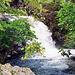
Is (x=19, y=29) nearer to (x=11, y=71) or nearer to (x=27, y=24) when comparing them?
(x=27, y=24)

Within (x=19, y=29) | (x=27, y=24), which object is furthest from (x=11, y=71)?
(x=27, y=24)

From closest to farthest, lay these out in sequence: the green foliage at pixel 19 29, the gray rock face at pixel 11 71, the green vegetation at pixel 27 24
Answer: the gray rock face at pixel 11 71
the green vegetation at pixel 27 24
the green foliage at pixel 19 29

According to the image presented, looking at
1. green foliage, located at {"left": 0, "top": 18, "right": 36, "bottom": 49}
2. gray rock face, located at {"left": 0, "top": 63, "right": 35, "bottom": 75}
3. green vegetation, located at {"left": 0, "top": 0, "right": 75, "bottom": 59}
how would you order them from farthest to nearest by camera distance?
green foliage, located at {"left": 0, "top": 18, "right": 36, "bottom": 49}
green vegetation, located at {"left": 0, "top": 0, "right": 75, "bottom": 59}
gray rock face, located at {"left": 0, "top": 63, "right": 35, "bottom": 75}

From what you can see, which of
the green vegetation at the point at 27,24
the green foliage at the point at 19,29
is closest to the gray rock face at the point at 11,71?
the green vegetation at the point at 27,24

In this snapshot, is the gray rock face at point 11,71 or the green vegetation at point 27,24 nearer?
the gray rock face at point 11,71

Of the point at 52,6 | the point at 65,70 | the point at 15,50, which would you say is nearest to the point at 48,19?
the point at 52,6

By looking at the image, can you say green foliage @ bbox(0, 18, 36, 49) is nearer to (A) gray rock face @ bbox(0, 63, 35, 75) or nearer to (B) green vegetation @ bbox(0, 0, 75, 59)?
(B) green vegetation @ bbox(0, 0, 75, 59)

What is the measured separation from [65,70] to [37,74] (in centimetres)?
169

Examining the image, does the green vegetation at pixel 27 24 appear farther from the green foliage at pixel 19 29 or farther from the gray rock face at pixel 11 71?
the gray rock face at pixel 11 71

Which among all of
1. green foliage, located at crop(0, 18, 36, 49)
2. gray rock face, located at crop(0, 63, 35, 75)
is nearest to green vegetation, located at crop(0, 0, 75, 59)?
green foliage, located at crop(0, 18, 36, 49)

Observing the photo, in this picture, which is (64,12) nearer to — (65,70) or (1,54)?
(65,70)

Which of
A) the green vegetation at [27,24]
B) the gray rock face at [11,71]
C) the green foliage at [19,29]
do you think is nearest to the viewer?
the gray rock face at [11,71]

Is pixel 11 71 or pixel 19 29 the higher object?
pixel 19 29

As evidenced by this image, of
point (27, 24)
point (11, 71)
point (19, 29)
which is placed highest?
point (27, 24)
